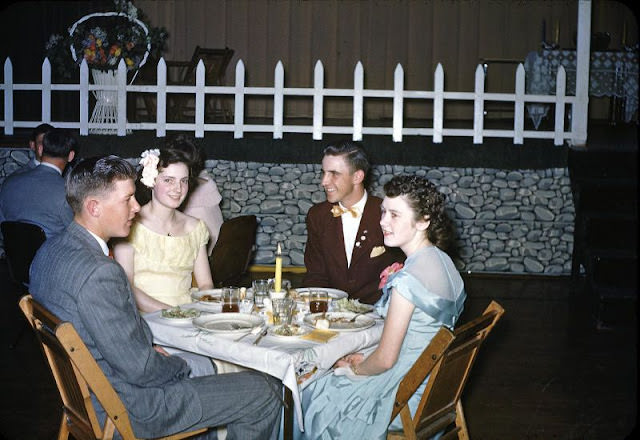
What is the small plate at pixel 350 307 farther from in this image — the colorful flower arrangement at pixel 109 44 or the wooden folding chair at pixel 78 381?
the colorful flower arrangement at pixel 109 44

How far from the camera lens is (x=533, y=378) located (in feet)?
15.2

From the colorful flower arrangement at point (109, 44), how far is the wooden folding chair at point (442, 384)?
5.86 meters

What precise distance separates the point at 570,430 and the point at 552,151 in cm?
418

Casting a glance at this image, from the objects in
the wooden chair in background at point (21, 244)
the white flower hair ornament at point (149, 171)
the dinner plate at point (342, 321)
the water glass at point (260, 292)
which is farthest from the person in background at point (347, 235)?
the wooden chair in background at point (21, 244)

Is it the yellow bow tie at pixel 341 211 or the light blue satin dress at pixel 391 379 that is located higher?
the yellow bow tie at pixel 341 211

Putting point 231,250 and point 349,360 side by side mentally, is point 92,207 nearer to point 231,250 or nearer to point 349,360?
point 349,360

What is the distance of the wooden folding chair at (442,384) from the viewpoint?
2.41m

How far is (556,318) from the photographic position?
20.0 feet

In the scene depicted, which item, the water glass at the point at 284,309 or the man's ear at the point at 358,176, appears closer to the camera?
the water glass at the point at 284,309

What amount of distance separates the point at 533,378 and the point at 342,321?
2.10 m

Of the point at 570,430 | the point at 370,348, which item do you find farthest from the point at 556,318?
the point at 370,348

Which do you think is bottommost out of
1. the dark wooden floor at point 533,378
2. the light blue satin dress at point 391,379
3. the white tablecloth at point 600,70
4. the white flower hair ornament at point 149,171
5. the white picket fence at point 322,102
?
the dark wooden floor at point 533,378

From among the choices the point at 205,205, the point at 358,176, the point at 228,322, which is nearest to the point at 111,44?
the point at 205,205

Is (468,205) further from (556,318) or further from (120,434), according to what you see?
(120,434)
